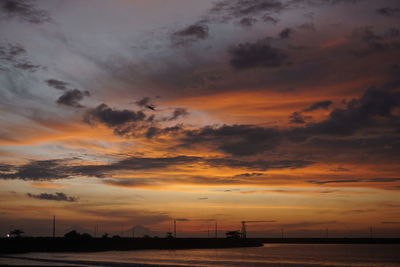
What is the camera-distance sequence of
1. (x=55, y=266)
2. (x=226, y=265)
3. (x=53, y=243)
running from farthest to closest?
(x=53, y=243)
(x=226, y=265)
(x=55, y=266)

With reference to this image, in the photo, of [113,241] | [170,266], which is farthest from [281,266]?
[113,241]

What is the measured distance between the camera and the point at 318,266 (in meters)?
103

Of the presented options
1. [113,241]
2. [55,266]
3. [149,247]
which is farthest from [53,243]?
[55,266]

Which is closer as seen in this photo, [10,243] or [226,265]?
[226,265]

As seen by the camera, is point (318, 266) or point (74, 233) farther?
point (74, 233)

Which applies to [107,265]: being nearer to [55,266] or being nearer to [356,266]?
[55,266]

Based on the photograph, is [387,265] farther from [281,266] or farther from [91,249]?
[91,249]

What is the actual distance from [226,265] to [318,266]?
23.4 m

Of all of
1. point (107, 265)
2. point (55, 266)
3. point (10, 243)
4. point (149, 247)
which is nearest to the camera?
point (55, 266)

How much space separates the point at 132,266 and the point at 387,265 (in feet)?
225

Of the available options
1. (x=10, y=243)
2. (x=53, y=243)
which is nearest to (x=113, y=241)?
(x=53, y=243)

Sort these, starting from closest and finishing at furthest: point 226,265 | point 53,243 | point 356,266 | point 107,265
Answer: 1. point 107,265
2. point 226,265
3. point 356,266
4. point 53,243

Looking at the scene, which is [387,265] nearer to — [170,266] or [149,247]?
[170,266]

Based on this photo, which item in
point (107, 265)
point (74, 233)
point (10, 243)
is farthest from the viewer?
point (74, 233)
